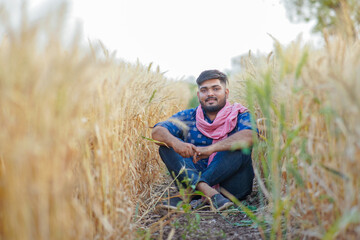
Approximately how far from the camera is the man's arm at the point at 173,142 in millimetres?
2754

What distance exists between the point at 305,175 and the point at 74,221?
3.48ft

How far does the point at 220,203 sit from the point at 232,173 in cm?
39

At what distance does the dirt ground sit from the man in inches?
4.7

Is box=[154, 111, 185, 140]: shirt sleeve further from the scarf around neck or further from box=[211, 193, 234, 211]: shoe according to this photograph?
box=[211, 193, 234, 211]: shoe

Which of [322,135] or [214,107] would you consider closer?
[322,135]

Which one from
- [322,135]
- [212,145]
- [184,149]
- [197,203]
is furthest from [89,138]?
[197,203]

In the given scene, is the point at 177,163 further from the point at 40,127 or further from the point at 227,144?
the point at 40,127

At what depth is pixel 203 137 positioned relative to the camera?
322 centimetres

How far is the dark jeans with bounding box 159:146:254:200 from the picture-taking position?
2816 mm

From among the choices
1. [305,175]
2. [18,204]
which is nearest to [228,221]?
[305,175]

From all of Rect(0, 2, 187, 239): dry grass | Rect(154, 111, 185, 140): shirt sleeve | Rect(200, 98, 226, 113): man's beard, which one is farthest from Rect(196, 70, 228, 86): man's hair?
Rect(0, 2, 187, 239): dry grass

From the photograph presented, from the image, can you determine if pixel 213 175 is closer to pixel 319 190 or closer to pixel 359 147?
pixel 319 190

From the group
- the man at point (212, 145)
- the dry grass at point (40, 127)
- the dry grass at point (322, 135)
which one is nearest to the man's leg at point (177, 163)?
the man at point (212, 145)

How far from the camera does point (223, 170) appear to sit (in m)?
2.83
